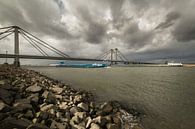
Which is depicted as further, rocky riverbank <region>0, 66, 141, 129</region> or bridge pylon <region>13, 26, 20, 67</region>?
bridge pylon <region>13, 26, 20, 67</region>

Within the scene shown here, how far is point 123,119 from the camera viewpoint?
9336mm

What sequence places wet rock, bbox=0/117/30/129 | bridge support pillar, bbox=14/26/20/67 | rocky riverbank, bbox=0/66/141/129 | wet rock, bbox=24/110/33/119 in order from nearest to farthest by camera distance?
wet rock, bbox=0/117/30/129, rocky riverbank, bbox=0/66/141/129, wet rock, bbox=24/110/33/119, bridge support pillar, bbox=14/26/20/67

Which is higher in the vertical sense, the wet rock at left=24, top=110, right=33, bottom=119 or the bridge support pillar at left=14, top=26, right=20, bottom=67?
the bridge support pillar at left=14, top=26, right=20, bottom=67

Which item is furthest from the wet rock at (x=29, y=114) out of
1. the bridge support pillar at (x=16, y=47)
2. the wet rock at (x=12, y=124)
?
the bridge support pillar at (x=16, y=47)

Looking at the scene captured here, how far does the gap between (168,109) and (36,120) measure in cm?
1002

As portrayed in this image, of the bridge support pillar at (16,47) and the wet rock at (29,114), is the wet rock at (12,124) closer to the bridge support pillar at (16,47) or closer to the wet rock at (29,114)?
the wet rock at (29,114)

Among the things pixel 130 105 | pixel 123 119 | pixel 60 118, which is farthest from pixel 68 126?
pixel 130 105

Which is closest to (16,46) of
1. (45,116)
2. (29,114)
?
(29,114)

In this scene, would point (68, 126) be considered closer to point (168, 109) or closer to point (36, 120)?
point (36, 120)

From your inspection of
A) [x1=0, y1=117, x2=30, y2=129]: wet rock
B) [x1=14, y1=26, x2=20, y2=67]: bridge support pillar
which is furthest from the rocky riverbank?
[x1=14, y1=26, x2=20, y2=67]: bridge support pillar

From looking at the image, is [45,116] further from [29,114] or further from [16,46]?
[16,46]

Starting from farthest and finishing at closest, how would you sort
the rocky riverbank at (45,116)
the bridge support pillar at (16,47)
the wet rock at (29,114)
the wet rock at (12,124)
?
1. the bridge support pillar at (16,47)
2. the wet rock at (29,114)
3. the rocky riverbank at (45,116)
4. the wet rock at (12,124)

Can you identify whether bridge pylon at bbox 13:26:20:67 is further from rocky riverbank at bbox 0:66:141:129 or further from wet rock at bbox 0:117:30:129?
wet rock at bbox 0:117:30:129

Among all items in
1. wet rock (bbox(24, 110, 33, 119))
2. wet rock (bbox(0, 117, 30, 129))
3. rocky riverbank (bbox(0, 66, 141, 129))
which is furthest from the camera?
wet rock (bbox(24, 110, 33, 119))
